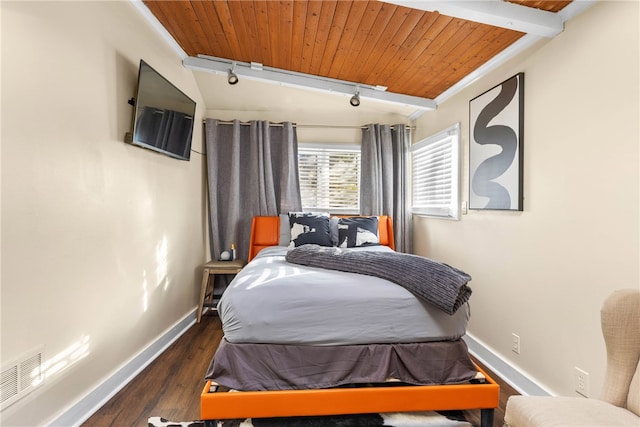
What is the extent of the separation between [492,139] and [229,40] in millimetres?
2279

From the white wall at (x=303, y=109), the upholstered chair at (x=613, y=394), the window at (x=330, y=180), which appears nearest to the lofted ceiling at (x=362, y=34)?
the white wall at (x=303, y=109)

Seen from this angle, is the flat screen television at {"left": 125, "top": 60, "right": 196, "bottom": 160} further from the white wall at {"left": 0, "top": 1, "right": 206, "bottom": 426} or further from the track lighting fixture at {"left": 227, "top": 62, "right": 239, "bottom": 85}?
the track lighting fixture at {"left": 227, "top": 62, "right": 239, "bottom": 85}

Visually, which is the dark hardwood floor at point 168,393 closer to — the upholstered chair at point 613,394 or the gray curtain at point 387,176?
the upholstered chair at point 613,394

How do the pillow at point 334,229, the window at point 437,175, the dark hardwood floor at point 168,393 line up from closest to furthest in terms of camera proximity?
the dark hardwood floor at point 168,393, the window at point 437,175, the pillow at point 334,229

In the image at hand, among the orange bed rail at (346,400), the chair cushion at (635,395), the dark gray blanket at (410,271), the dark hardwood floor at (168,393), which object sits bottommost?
the dark hardwood floor at (168,393)

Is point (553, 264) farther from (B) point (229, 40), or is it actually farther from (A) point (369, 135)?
(B) point (229, 40)

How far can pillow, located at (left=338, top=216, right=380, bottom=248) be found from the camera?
10.7ft

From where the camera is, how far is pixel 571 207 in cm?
173

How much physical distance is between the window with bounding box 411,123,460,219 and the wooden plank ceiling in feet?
1.72

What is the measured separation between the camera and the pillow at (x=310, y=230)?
321 cm

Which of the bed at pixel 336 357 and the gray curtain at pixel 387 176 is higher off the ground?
the gray curtain at pixel 387 176

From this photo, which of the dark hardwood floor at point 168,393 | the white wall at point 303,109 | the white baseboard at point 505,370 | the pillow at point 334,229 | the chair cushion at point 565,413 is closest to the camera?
the chair cushion at point 565,413

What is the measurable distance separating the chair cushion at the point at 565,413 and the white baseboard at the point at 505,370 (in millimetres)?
890

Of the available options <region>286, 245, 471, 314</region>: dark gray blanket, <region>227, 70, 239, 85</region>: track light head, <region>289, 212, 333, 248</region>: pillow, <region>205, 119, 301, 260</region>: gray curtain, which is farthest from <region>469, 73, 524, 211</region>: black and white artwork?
<region>227, 70, 239, 85</region>: track light head
